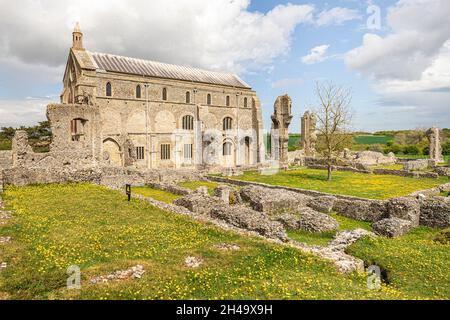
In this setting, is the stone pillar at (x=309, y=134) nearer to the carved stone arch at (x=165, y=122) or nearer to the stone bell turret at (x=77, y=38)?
the carved stone arch at (x=165, y=122)

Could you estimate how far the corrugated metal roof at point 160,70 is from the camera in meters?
38.6

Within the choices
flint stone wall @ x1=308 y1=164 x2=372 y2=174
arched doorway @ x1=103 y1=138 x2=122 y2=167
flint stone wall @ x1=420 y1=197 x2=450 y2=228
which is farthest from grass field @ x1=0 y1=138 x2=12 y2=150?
flint stone wall @ x1=420 y1=197 x2=450 y2=228

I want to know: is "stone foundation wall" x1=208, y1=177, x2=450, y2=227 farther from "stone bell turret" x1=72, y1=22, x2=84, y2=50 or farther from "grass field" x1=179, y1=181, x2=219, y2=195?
"stone bell turret" x1=72, y1=22, x2=84, y2=50

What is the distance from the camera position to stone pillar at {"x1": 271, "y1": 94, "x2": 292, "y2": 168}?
40.0 m

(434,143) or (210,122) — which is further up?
(210,122)

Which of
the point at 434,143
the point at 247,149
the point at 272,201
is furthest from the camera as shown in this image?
the point at 247,149

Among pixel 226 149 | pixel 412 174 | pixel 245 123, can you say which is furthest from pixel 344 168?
pixel 245 123

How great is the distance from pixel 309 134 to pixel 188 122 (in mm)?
23195

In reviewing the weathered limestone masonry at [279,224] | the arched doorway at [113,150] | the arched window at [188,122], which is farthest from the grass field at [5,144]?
the weathered limestone masonry at [279,224]

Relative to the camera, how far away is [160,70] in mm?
43906

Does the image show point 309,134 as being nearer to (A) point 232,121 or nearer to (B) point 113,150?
(A) point 232,121

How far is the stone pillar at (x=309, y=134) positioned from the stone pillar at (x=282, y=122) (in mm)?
14205
